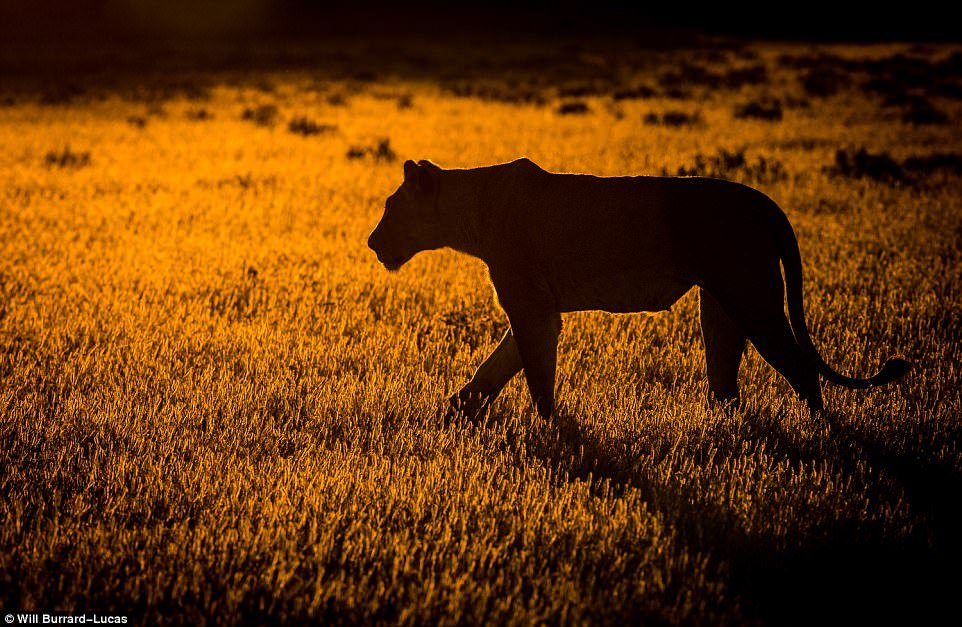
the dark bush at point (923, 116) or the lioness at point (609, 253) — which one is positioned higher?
the dark bush at point (923, 116)

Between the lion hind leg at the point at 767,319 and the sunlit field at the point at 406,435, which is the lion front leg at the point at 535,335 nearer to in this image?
the sunlit field at the point at 406,435

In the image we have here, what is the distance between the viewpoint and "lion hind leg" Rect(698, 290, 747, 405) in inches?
261

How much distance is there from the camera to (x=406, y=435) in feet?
20.2

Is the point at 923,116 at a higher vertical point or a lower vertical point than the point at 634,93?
lower

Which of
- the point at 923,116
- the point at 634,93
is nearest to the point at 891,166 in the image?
the point at 923,116

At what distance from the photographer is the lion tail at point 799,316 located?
5938mm

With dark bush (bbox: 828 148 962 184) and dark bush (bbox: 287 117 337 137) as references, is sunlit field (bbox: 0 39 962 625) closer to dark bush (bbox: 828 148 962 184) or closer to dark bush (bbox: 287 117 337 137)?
dark bush (bbox: 828 148 962 184)

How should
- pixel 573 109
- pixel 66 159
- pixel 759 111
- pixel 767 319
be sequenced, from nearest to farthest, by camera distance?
1. pixel 767 319
2. pixel 66 159
3. pixel 759 111
4. pixel 573 109

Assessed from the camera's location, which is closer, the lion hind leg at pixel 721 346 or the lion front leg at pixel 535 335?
the lion front leg at pixel 535 335

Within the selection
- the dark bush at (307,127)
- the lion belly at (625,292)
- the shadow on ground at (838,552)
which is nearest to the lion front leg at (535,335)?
the lion belly at (625,292)

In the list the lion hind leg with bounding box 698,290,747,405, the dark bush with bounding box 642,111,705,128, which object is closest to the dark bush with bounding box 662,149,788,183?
the dark bush with bounding box 642,111,705,128

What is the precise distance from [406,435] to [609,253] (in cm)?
151

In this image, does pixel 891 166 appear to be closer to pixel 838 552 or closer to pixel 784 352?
pixel 784 352

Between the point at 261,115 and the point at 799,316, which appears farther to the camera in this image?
the point at 261,115
